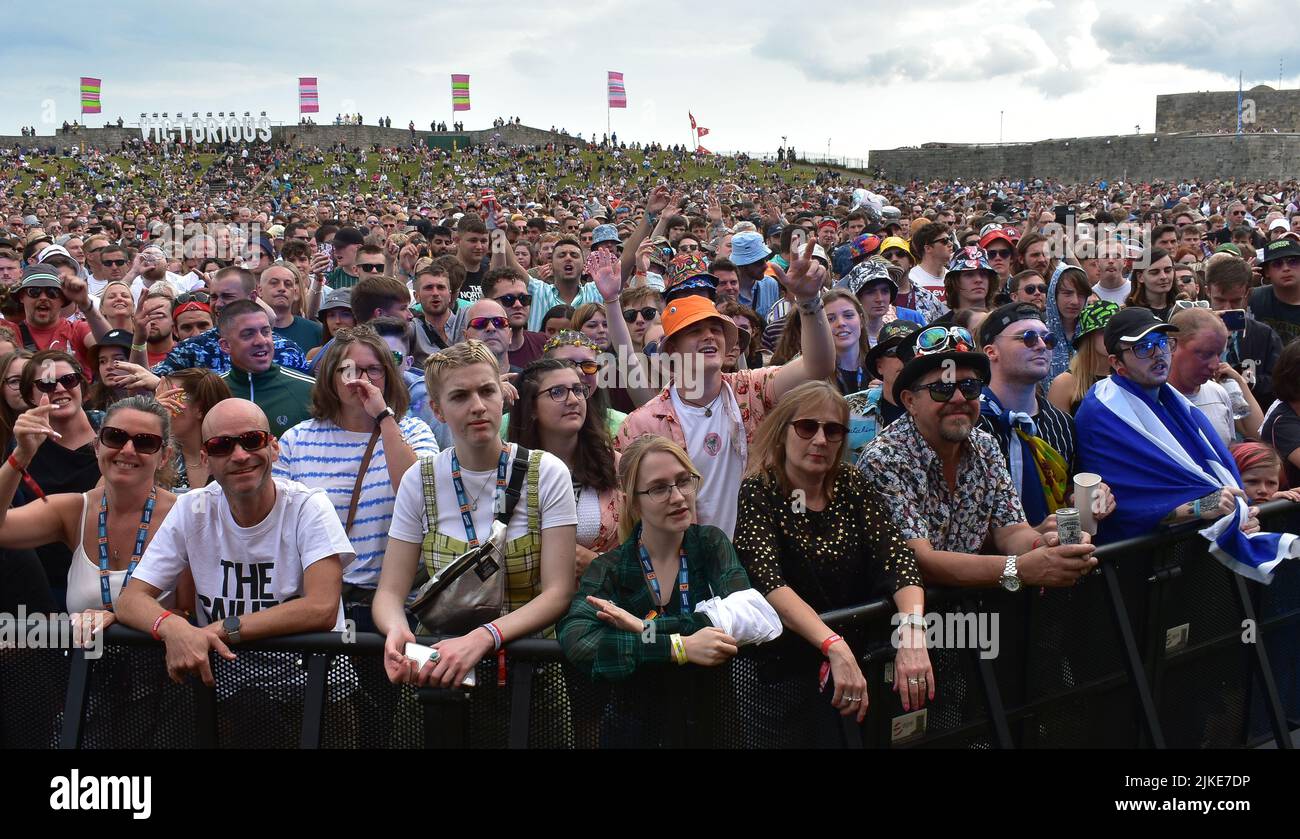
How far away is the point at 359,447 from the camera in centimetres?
403

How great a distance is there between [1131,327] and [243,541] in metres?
3.38

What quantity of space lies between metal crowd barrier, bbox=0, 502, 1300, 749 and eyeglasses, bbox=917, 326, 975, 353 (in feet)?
2.85

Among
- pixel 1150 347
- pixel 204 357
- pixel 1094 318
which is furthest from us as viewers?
pixel 204 357

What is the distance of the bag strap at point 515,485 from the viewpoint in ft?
11.2

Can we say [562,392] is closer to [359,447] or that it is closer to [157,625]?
[359,447]

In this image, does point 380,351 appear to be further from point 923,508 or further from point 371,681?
point 923,508

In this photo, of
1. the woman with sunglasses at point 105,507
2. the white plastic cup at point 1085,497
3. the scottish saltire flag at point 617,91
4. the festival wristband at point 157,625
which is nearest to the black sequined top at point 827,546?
the white plastic cup at point 1085,497

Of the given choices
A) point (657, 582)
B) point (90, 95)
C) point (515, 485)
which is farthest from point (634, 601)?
point (90, 95)

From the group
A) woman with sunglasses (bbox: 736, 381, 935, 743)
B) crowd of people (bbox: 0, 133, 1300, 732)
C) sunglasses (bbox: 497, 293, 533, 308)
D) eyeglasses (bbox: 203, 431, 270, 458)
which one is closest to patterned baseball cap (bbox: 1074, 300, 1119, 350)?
crowd of people (bbox: 0, 133, 1300, 732)

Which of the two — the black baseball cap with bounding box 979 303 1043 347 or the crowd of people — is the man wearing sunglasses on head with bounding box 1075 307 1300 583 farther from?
the black baseball cap with bounding box 979 303 1043 347

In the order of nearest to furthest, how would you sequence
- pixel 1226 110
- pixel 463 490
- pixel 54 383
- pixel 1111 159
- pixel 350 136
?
pixel 463 490, pixel 54 383, pixel 1111 159, pixel 1226 110, pixel 350 136

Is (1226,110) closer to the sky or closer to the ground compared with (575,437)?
closer to the sky
